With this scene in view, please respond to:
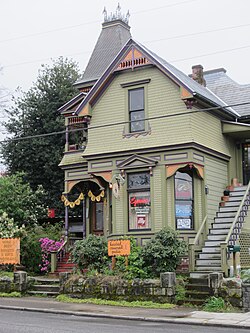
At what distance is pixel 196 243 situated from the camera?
19.5 m

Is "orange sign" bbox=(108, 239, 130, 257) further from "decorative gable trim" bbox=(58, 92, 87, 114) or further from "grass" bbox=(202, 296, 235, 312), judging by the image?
"decorative gable trim" bbox=(58, 92, 87, 114)

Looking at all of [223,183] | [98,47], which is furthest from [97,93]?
[98,47]

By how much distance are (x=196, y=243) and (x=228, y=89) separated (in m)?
9.26

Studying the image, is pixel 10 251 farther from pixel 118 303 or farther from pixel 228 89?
pixel 228 89

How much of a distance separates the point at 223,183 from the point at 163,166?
11.5ft

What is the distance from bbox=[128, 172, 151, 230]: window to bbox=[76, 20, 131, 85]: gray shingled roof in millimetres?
8946

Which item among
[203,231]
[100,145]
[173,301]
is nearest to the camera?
[173,301]

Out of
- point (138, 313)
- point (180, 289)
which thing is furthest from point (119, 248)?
point (138, 313)

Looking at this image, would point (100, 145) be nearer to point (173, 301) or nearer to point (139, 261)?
point (139, 261)

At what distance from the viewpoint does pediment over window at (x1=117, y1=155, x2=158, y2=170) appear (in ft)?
67.3

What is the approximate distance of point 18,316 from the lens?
14859 mm

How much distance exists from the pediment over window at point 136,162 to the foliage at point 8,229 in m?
6.17

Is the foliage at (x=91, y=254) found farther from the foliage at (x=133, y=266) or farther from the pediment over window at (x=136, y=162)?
the pediment over window at (x=136, y=162)

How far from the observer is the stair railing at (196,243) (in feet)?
61.4
